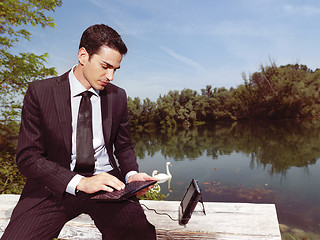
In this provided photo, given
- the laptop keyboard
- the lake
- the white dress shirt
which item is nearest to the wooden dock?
the white dress shirt

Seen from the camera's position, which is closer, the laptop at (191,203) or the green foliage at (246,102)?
the laptop at (191,203)

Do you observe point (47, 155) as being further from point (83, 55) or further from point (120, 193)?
point (83, 55)

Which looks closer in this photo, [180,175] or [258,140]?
[180,175]

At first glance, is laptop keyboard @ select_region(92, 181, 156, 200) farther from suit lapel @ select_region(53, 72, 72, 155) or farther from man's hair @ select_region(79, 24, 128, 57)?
man's hair @ select_region(79, 24, 128, 57)

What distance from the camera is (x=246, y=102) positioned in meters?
47.7

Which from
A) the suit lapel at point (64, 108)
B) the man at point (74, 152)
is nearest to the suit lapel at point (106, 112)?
the man at point (74, 152)

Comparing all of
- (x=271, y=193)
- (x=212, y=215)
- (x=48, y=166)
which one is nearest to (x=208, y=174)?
(x=271, y=193)

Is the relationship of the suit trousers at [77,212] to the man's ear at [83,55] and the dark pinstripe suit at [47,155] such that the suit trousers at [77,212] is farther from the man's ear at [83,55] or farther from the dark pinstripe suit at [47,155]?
the man's ear at [83,55]

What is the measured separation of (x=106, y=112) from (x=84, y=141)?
1.37 ft

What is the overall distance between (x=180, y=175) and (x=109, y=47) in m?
15.2

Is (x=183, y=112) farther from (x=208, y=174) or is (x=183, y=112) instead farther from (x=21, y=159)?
(x=21, y=159)

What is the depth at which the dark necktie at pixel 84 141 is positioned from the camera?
7.39 ft

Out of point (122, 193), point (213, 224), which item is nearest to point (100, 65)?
point (122, 193)

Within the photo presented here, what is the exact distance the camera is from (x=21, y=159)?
6.88 feet
